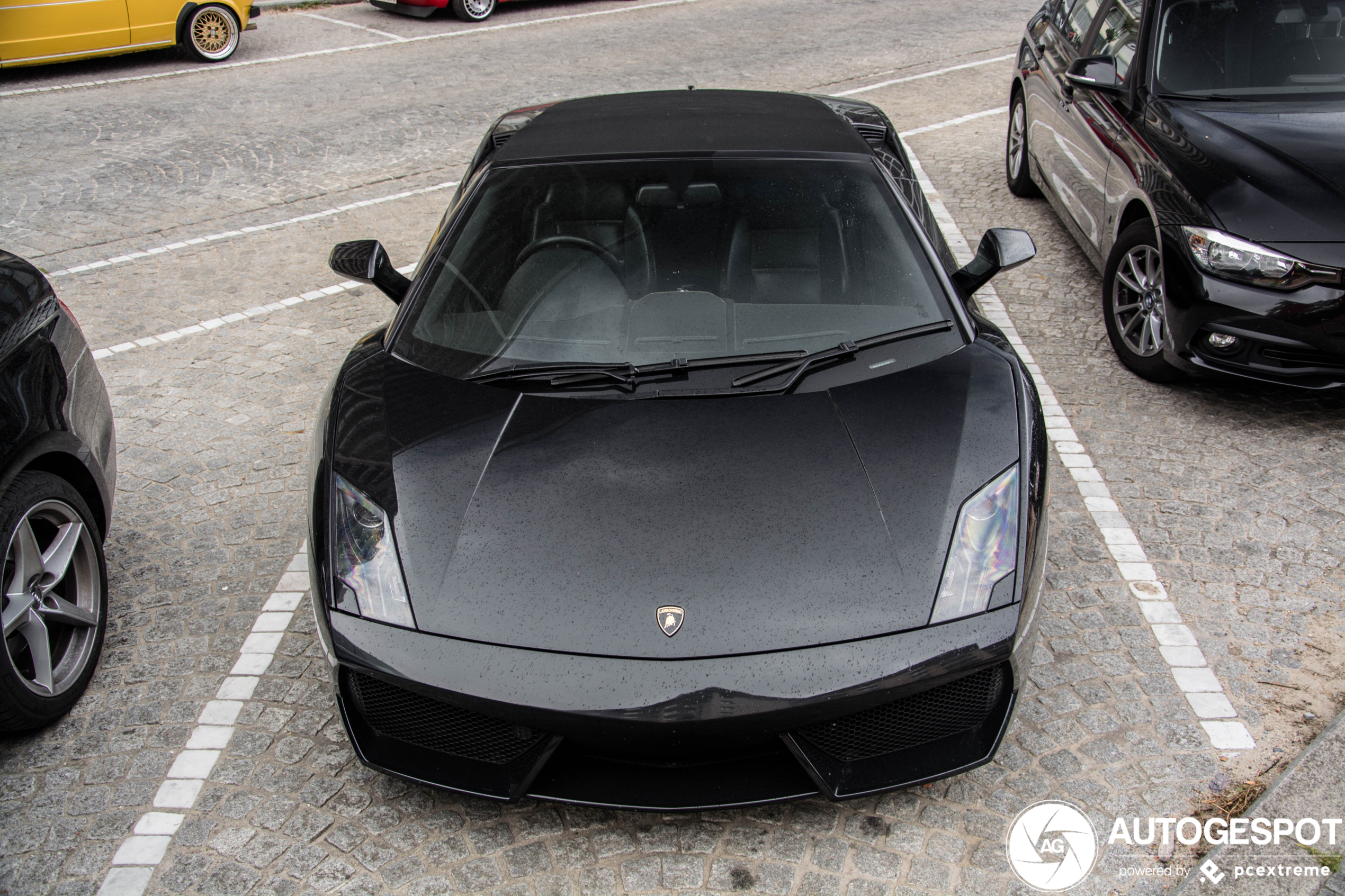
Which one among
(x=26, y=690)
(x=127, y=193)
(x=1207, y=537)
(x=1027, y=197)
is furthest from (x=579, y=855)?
(x=127, y=193)

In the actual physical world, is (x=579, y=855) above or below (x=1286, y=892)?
below

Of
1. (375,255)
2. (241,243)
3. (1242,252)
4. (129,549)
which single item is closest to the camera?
(375,255)

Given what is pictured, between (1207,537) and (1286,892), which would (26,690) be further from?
(1207,537)

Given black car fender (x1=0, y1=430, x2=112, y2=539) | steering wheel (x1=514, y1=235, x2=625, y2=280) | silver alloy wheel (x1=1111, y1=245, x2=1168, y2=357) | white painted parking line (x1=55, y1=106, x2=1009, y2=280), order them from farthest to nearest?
white painted parking line (x1=55, y1=106, x2=1009, y2=280), silver alloy wheel (x1=1111, y1=245, x2=1168, y2=357), steering wheel (x1=514, y1=235, x2=625, y2=280), black car fender (x1=0, y1=430, x2=112, y2=539)

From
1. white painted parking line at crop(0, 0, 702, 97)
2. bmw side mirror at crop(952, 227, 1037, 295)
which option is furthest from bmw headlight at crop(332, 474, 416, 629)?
white painted parking line at crop(0, 0, 702, 97)

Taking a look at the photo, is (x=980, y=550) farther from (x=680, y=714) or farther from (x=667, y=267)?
(x=667, y=267)

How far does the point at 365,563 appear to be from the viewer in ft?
9.43

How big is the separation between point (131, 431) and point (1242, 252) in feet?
16.9

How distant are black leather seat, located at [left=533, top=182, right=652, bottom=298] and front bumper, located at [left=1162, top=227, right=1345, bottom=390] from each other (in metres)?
2.71

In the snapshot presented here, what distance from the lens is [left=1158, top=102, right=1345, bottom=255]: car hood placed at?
459cm

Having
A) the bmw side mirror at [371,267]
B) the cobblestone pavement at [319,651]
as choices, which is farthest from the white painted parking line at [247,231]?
the bmw side mirror at [371,267]

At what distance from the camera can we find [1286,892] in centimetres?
263

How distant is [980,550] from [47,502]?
9.19ft

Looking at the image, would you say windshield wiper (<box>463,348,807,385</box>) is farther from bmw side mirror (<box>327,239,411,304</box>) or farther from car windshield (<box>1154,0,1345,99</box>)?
car windshield (<box>1154,0,1345,99</box>)
